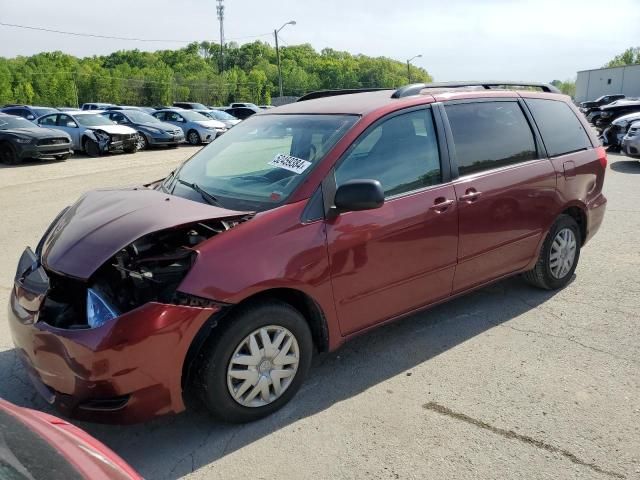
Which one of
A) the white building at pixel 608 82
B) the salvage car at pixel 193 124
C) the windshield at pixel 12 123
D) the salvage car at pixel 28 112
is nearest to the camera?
the windshield at pixel 12 123

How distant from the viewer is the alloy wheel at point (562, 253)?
4668mm

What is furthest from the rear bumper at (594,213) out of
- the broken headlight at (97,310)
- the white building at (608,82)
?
the white building at (608,82)

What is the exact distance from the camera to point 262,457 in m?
2.77

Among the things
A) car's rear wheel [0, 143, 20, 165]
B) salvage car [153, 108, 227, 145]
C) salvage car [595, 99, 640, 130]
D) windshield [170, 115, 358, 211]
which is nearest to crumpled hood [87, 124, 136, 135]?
car's rear wheel [0, 143, 20, 165]

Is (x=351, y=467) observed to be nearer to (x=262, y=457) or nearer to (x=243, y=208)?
(x=262, y=457)

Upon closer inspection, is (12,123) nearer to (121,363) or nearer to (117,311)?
(117,311)

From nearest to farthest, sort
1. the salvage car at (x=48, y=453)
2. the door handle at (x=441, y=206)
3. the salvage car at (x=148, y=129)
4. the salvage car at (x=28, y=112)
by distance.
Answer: the salvage car at (x=48, y=453)
the door handle at (x=441, y=206)
the salvage car at (x=148, y=129)
the salvage car at (x=28, y=112)

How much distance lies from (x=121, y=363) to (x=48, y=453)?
0.95m

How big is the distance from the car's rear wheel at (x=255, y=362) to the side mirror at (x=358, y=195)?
2.21 feet

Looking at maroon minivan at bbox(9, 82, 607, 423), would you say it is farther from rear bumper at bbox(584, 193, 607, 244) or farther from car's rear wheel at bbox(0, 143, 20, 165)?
car's rear wheel at bbox(0, 143, 20, 165)

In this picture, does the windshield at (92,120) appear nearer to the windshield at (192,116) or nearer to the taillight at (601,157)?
the windshield at (192,116)

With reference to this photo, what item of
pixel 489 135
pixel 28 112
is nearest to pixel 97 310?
pixel 489 135

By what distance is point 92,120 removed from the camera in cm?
1894

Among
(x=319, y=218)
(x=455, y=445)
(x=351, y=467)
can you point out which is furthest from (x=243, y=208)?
(x=455, y=445)
